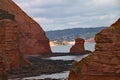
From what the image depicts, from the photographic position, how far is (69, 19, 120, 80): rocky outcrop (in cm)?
2870

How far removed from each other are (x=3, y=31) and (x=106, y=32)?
6839 centimetres

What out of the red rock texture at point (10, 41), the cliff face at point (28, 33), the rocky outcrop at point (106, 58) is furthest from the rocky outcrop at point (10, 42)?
the cliff face at point (28, 33)

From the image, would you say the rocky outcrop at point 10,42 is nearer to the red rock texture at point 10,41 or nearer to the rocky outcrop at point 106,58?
the red rock texture at point 10,41

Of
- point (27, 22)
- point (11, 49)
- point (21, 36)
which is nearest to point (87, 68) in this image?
point (11, 49)

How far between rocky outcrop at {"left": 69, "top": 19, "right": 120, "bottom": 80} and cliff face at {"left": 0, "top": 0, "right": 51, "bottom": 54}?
145m

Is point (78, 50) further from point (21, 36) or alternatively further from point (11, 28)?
point (11, 28)

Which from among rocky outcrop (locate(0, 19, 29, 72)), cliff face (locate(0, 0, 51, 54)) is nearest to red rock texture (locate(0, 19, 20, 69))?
rocky outcrop (locate(0, 19, 29, 72))

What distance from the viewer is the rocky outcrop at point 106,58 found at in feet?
94.2

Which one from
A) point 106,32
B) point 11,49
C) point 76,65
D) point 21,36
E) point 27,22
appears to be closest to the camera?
point 106,32

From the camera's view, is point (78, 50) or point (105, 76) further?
point (78, 50)

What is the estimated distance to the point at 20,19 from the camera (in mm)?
185250

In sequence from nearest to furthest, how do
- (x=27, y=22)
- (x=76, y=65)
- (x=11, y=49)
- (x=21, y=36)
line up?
1. (x=76, y=65)
2. (x=11, y=49)
3. (x=21, y=36)
4. (x=27, y=22)

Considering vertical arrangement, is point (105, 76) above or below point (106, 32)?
below

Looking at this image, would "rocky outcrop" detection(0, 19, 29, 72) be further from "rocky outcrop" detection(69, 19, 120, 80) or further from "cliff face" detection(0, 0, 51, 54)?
"cliff face" detection(0, 0, 51, 54)
